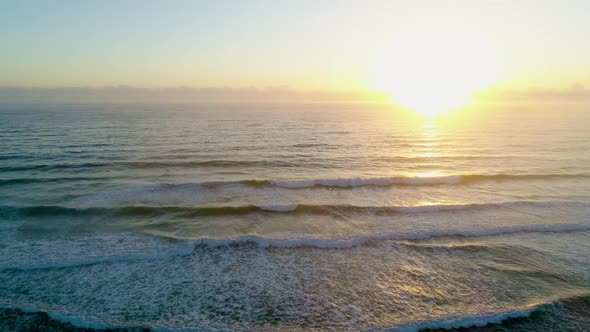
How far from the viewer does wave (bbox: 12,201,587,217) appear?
1422 centimetres

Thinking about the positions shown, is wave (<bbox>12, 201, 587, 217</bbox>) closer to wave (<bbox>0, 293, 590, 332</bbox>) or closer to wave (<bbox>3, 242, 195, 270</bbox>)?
wave (<bbox>3, 242, 195, 270</bbox>)

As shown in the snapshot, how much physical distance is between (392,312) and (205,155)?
68.4 feet

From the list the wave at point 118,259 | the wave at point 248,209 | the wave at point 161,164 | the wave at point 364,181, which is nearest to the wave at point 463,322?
the wave at point 248,209

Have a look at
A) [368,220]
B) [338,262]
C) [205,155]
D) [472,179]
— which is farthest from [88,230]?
[472,179]

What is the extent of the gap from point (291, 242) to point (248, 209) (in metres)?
4.03

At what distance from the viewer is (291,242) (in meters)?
11.5

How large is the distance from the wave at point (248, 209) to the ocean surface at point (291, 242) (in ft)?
0.31

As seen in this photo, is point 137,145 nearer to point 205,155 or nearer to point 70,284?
point 205,155

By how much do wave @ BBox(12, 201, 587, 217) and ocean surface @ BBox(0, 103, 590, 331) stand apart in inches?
3.7

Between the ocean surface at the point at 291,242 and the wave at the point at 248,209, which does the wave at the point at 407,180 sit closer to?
the ocean surface at the point at 291,242

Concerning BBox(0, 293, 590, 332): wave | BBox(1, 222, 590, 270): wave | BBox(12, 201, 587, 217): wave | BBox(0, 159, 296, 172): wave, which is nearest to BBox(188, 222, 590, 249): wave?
BBox(1, 222, 590, 270): wave

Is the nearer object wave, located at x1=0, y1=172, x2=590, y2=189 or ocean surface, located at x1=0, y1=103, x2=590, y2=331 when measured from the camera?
ocean surface, located at x1=0, y1=103, x2=590, y2=331

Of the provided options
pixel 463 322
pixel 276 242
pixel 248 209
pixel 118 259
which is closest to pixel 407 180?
pixel 248 209

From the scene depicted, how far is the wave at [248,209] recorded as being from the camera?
1422 cm
